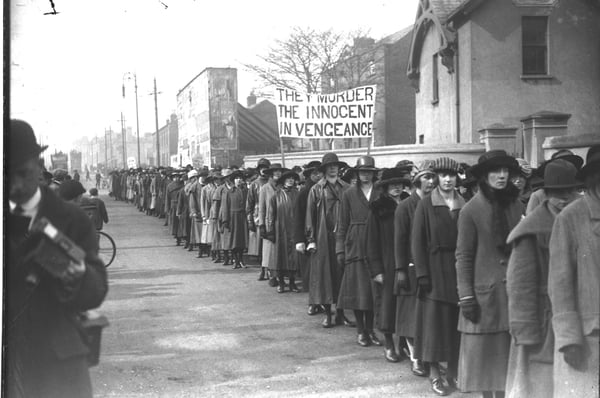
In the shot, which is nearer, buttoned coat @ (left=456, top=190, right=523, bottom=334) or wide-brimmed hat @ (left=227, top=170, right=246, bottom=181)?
buttoned coat @ (left=456, top=190, right=523, bottom=334)

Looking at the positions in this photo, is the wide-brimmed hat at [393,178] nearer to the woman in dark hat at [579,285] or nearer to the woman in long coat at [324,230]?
the woman in long coat at [324,230]

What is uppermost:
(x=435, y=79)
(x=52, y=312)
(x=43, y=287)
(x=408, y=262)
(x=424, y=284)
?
(x=435, y=79)

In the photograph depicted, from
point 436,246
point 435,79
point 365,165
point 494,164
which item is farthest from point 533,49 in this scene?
point 494,164

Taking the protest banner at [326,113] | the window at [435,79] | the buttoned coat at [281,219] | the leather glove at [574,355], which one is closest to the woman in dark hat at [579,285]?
the leather glove at [574,355]

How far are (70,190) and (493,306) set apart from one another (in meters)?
3.21

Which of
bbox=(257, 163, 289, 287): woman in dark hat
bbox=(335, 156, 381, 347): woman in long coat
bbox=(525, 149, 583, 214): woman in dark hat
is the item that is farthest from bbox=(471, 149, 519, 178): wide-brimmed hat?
bbox=(257, 163, 289, 287): woman in dark hat

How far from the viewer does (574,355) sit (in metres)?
4.23

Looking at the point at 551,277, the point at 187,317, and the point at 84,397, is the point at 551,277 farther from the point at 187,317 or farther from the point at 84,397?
the point at 187,317

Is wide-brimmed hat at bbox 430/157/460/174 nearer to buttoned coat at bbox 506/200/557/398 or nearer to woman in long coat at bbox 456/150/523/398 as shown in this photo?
woman in long coat at bbox 456/150/523/398

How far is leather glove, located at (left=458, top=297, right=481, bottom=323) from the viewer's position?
541 centimetres

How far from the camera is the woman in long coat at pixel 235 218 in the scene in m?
14.2

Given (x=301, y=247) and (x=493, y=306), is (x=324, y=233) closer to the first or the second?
(x=301, y=247)

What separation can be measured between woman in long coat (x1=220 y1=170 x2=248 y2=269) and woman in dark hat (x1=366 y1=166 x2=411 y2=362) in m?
7.08

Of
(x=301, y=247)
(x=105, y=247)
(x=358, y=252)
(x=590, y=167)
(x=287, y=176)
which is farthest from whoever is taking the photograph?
(x=287, y=176)
